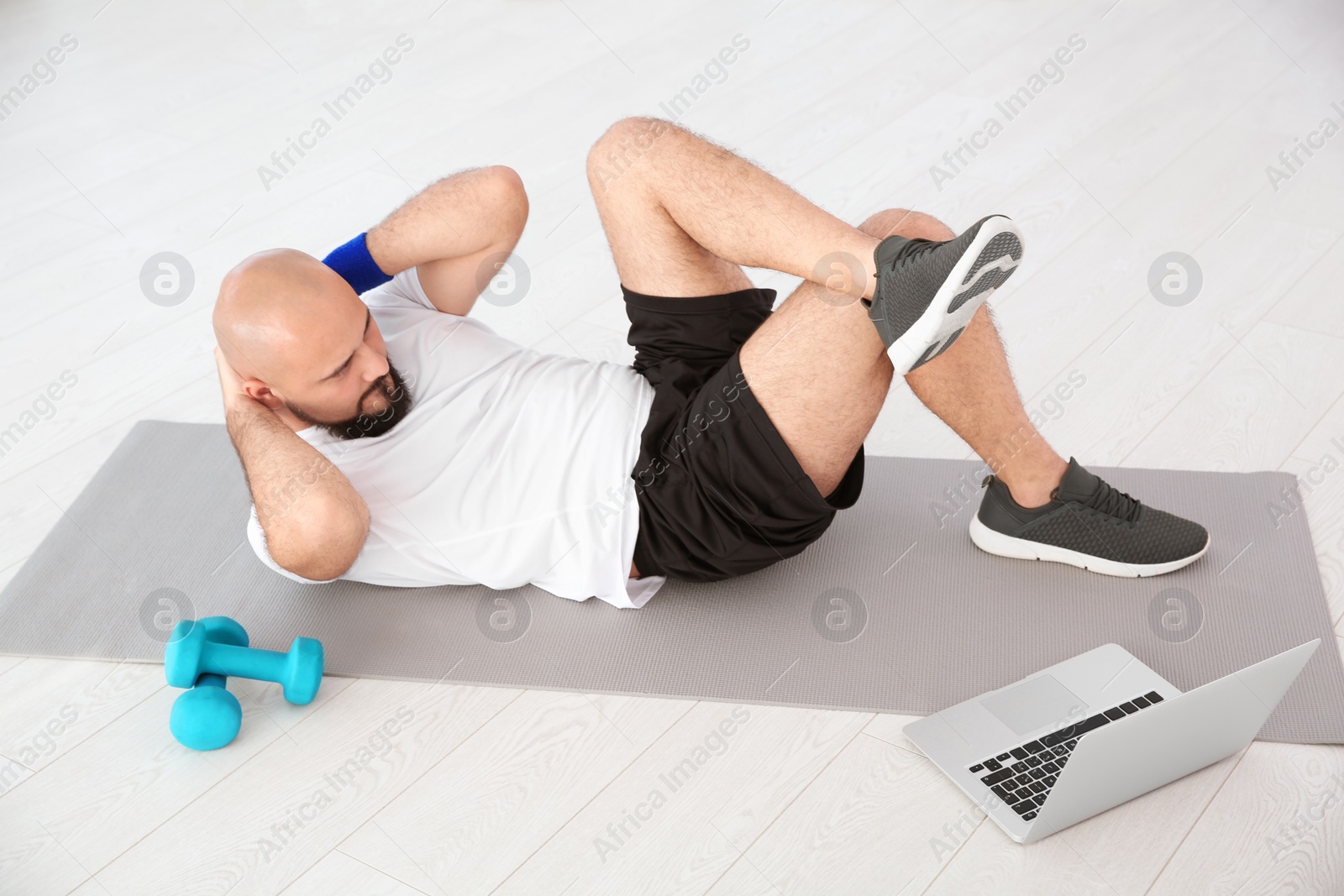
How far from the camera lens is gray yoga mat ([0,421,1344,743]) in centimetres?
166

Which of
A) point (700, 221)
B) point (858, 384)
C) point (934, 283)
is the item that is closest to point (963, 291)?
point (934, 283)

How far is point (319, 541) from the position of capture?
1.57m

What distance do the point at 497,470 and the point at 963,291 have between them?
74 centimetres

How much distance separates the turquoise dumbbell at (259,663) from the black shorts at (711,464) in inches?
19.7

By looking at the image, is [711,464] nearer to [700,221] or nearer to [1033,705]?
[700,221]

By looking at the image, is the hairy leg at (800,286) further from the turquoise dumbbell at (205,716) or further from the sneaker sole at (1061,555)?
the turquoise dumbbell at (205,716)

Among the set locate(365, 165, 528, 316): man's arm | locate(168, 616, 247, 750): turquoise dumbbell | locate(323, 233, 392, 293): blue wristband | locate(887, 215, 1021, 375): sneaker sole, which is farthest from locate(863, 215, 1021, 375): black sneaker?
locate(168, 616, 247, 750): turquoise dumbbell

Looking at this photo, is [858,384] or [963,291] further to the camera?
[858,384]

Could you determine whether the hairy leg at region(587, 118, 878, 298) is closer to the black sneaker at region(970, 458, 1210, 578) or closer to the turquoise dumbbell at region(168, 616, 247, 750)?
the black sneaker at region(970, 458, 1210, 578)

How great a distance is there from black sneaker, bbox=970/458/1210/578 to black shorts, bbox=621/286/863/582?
303mm

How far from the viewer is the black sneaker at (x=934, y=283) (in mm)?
1270

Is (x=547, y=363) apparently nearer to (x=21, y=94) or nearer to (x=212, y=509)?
(x=212, y=509)

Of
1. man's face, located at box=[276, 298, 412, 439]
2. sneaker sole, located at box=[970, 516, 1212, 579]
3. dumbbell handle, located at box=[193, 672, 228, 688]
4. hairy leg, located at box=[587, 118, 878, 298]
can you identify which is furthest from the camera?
sneaker sole, located at box=[970, 516, 1212, 579]

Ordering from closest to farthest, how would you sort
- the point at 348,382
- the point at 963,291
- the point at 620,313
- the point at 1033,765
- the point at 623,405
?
the point at 963,291 → the point at 1033,765 → the point at 348,382 → the point at 623,405 → the point at 620,313
